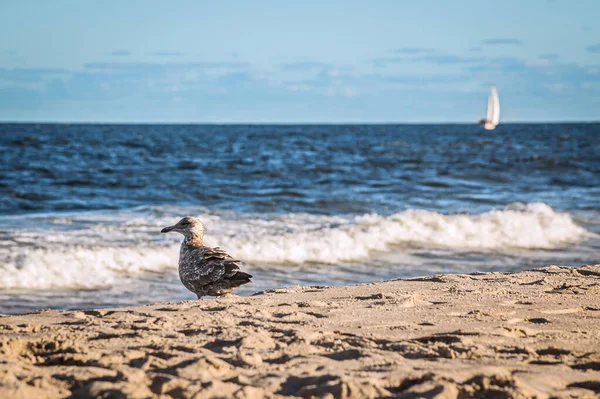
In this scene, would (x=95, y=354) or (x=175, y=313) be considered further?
(x=175, y=313)

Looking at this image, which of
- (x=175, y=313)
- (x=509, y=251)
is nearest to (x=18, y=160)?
(x=509, y=251)

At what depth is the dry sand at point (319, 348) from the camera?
3541 millimetres

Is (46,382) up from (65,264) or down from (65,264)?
up

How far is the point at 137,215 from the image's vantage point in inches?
588

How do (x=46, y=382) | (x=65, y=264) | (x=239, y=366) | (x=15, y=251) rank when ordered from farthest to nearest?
(x=15, y=251), (x=65, y=264), (x=239, y=366), (x=46, y=382)

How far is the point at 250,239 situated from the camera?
11531 mm

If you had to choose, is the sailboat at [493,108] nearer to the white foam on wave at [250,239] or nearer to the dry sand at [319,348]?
the white foam on wave at [250,239]

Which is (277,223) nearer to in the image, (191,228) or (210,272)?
(191,228)

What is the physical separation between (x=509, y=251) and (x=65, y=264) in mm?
6797

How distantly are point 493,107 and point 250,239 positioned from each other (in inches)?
1911

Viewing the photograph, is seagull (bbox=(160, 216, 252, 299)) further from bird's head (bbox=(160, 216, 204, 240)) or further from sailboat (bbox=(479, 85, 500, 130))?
sailboat (bbox=(479, 85, 500, 130))

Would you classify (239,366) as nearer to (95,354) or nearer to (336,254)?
(95,354)

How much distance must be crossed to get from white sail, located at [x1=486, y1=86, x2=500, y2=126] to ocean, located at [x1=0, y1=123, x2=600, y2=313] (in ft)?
99.8

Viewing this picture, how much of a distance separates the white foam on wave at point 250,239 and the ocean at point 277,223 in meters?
0.03
